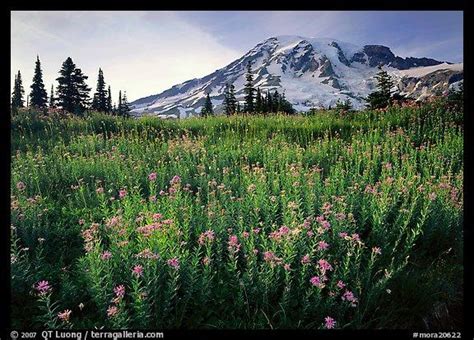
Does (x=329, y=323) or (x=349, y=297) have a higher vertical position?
(x=349, y=297)

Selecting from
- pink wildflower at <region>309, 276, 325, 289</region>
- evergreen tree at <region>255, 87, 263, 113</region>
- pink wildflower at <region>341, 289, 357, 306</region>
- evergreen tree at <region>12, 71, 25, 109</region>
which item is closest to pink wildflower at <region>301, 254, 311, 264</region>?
pink wildflower at <region>309, 276, 325, 289</region>

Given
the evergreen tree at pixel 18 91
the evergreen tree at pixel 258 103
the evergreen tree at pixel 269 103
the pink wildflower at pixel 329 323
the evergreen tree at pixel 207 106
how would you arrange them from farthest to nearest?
the evergreen tree at pixel 269 103 < the evergreen tree at pixel 258 103 < the evergreen tree at pixel 207 106 < the evergreen tree at pixel 18 91 < the pink wildflower at pixel 329 323

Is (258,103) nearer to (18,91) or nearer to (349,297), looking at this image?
(18,91)

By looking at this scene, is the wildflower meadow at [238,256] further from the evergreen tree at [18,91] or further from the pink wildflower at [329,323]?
the evergreen tree at [18,91]

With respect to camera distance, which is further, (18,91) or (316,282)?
(18,91)

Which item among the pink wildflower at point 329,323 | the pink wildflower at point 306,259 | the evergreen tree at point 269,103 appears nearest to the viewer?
the pink wildflower at point 329,323

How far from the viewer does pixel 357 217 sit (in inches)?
137

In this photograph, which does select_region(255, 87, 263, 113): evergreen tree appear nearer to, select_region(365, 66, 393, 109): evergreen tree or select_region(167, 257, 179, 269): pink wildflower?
select_region(365, 66, 393, 109): evergreen tree

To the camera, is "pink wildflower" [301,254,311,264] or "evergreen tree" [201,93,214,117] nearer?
"pink wildflower" [301,254,311,264]

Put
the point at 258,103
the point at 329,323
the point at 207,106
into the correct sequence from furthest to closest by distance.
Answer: the point at 258,103
the point at 207,106
the point at 329,323

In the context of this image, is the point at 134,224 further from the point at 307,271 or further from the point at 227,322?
the point at 307,271

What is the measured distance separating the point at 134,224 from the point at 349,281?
168 centimetres

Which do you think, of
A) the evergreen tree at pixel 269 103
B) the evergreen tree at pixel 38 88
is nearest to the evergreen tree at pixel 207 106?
the evergreen tree at pixel 38 88

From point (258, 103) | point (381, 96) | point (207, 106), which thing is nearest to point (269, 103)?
point (258, 103)
